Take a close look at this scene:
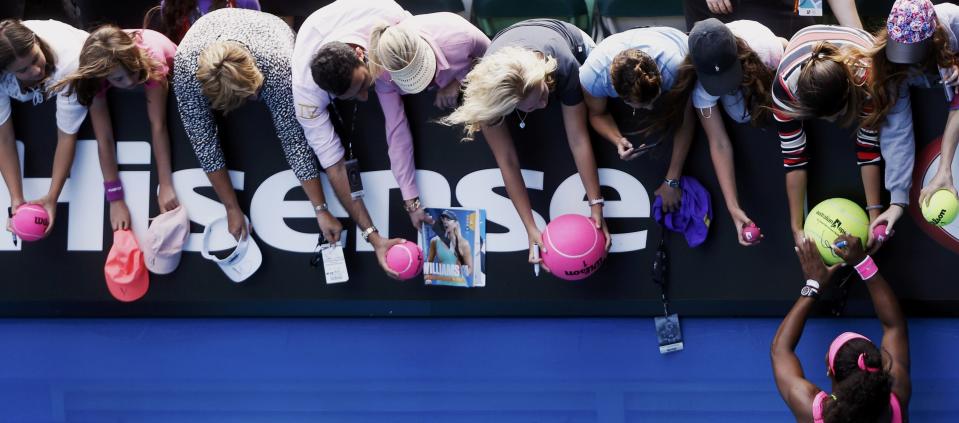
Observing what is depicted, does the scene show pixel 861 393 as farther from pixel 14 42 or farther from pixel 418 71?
pixel 14 42

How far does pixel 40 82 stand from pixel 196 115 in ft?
2.19

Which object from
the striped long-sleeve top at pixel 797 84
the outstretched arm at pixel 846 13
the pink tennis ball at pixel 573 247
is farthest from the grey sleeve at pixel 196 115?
the outstretched arm at pixel 846 13

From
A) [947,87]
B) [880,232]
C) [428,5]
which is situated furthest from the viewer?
[428,5]

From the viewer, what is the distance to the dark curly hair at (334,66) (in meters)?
3.56

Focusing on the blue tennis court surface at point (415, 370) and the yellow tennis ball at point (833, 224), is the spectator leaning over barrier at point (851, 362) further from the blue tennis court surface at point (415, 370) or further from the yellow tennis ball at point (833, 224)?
the blue tennis court surface at point (415, 370)

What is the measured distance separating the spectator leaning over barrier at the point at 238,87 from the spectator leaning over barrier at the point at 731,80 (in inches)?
53.9

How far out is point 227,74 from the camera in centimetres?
366

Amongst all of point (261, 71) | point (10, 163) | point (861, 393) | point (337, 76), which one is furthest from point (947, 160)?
point (10, 163)

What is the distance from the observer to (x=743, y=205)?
4074 millimetres

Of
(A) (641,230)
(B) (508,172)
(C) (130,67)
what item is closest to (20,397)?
(C) (130,67)

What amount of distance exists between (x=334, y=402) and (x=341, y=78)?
159cm

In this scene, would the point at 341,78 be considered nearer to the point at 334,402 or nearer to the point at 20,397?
the point at 334,402

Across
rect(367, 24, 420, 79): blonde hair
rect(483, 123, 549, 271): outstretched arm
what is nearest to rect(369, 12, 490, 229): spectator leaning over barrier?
rect(367, 24, 420, 79): blonde hair

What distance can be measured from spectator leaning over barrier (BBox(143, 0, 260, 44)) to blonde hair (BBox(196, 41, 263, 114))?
620mm
